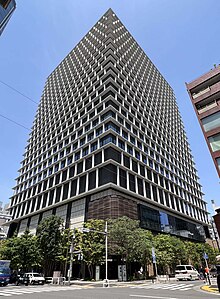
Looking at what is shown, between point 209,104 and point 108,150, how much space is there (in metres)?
23.6

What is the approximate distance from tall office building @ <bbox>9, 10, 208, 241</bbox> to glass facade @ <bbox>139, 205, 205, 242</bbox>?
225 mm

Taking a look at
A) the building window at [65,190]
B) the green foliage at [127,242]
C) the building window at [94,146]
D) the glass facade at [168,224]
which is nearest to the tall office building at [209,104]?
the green foliage at [127,242]

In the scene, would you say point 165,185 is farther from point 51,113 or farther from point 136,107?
point 51,113

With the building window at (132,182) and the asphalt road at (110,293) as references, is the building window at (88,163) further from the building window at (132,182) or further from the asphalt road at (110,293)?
the asphalt road at (110,293)

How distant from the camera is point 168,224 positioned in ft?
173

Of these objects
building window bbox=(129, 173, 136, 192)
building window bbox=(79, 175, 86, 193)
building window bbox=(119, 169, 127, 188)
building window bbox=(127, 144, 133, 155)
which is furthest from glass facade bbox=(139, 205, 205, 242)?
building window bbox=(79, 175, 86, 193)

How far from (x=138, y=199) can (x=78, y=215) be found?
13236mm

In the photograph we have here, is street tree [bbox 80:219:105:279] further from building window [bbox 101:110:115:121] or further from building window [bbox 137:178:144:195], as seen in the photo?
building window [bbox 101:110:115:121]

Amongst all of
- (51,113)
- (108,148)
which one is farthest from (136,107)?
(51,113)

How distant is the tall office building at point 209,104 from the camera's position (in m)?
23.4

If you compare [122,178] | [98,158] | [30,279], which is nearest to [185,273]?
[122,178]

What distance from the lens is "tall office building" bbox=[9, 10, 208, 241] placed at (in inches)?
1791

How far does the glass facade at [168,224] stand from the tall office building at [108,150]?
0.74ft

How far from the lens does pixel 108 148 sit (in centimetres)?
4556
